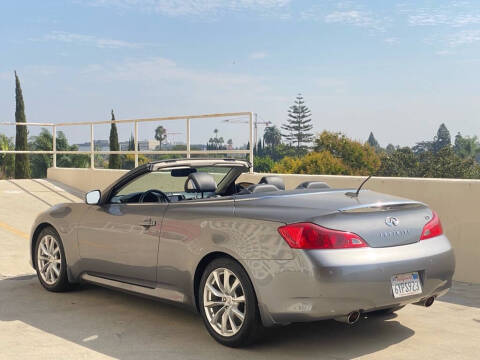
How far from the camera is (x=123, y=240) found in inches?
237

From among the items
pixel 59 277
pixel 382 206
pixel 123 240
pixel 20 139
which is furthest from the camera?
pixel 20 139

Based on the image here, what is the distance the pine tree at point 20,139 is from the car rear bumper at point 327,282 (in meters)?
43.6

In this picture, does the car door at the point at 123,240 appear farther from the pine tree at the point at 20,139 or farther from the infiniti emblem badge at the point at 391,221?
the pine tree at the point at 20,139

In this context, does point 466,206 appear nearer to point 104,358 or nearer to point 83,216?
point 83,216

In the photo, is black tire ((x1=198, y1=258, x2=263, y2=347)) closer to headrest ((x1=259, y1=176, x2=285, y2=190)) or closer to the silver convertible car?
the silver convertible car

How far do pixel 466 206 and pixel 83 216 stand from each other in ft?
14.5

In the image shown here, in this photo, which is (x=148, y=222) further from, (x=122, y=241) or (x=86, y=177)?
(x=86, y=177)

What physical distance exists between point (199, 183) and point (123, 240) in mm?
897

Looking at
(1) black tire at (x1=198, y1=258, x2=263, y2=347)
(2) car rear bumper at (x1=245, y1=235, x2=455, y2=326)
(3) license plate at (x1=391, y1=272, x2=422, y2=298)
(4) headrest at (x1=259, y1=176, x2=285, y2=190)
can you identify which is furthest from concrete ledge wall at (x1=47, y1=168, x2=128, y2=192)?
(3) license plate at (x1=391, y1=272, x2=422, y2=298)

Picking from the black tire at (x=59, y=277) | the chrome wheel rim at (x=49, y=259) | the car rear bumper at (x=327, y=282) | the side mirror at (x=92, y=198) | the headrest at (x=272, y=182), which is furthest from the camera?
the chrome wheel rim at (x=49, y=259)

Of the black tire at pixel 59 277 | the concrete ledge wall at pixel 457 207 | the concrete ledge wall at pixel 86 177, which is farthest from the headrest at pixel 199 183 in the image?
the concrete ledge wall at pixel 86 177

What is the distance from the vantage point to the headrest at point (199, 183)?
5.82m

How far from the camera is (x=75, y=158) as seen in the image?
109250mm

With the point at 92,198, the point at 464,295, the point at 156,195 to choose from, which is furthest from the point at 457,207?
the point at 92,198
